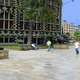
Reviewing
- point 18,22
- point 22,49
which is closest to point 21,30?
point 18,22

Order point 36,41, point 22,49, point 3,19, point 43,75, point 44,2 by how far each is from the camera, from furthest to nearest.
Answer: point 36,41 < point 3,19 < point 44,2 < point 22,49 < point 43,75

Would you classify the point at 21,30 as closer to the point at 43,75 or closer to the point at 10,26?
the point at 10,26

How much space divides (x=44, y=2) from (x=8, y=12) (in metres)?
8.17

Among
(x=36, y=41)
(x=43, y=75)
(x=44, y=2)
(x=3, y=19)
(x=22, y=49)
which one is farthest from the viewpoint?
(x=36, y=41)

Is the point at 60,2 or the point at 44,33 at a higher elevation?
the point at 60,2

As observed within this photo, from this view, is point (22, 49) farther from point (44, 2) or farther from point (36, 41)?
point (36, 41)

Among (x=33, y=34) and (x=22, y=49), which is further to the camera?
(x=33, y=34)

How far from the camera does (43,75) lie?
2098cm

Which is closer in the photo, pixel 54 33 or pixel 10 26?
pixel 10 26

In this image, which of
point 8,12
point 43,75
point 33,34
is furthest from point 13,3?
point 43,75

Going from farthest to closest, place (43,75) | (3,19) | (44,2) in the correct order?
(3,19), (44,2), (43,75)

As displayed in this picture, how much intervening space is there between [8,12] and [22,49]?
17536 millimetres

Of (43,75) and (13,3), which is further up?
(13,3)

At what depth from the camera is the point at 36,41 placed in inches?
2778
